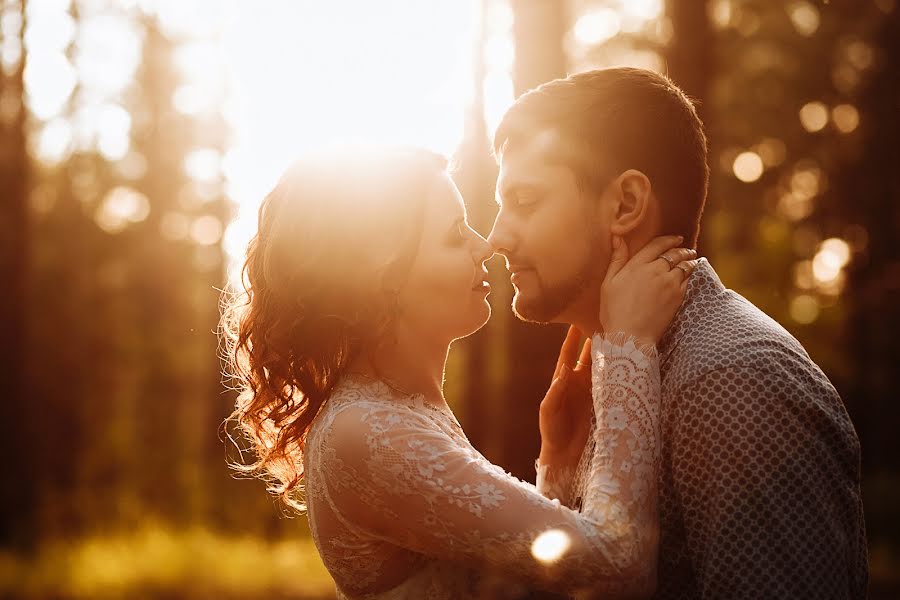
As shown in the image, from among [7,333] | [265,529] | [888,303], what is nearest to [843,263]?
[888,303]

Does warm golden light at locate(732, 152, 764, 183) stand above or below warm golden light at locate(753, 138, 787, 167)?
below

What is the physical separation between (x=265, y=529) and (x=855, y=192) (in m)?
13.2

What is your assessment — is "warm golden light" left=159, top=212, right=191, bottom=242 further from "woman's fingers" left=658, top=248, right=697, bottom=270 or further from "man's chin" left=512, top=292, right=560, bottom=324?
"woman's fingers" left=658, top=248, right=697, bottom=270

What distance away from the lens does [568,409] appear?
12.1 feet

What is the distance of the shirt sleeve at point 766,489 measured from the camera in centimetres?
245

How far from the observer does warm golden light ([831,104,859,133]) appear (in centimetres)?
1961

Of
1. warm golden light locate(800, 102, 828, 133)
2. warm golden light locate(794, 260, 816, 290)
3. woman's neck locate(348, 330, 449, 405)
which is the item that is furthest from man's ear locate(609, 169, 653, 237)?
warm golden light locate(794, 260, 816, 290)

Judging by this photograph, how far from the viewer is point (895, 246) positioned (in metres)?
18.0

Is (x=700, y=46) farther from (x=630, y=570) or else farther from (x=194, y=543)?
(x=194, y=543)

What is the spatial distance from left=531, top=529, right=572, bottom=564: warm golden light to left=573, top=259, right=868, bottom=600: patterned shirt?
1.14 feet

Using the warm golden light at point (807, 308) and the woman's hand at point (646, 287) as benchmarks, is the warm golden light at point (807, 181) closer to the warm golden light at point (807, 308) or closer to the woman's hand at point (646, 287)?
the warm golden light at point (807, 308)

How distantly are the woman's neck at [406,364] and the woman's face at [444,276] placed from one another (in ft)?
0.17

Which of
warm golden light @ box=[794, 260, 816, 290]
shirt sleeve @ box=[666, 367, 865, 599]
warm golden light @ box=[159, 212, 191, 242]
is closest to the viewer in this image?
shirt sleeve @ box=[666, 367, 865, 599]

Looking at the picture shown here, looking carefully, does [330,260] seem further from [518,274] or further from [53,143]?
[53,143]
